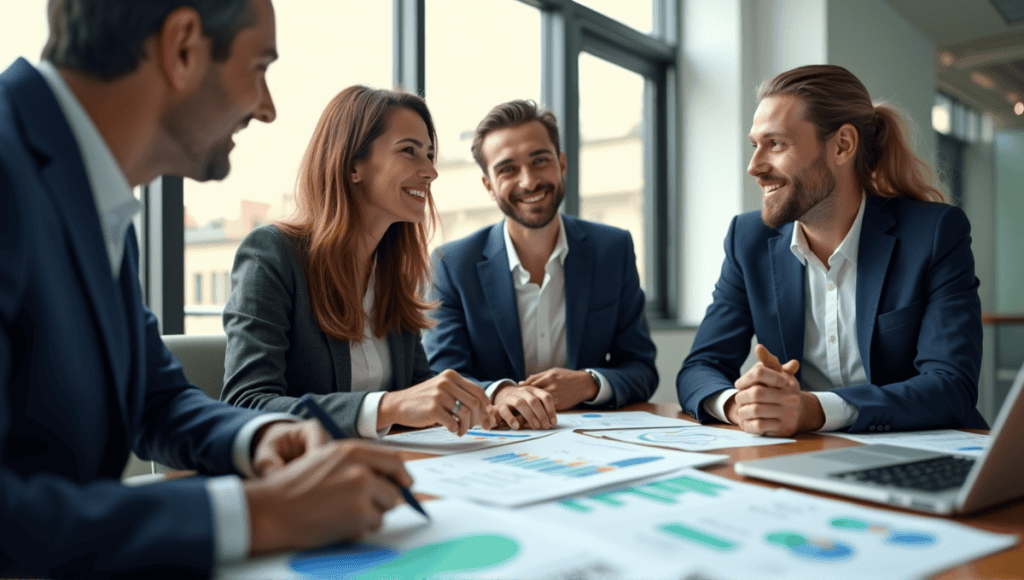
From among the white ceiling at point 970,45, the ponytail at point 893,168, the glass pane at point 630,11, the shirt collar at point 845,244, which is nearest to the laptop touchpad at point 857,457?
the shirt collar at point 845,244

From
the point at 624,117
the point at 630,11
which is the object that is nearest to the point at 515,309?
the point at 624,117

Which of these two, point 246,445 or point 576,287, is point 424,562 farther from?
point 576,287

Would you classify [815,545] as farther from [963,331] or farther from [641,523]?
A: [963,331]

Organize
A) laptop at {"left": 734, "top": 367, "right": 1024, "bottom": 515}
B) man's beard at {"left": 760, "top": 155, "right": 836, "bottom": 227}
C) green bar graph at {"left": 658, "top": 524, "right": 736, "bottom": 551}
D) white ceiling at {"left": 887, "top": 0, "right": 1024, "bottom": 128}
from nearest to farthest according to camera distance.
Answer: green bar graph at {"left": 658, "top": 524, "right": 736, "bottom": 551} < laptop at {"left": 734, "top": 367, "right": 1024, "bottom": 515} < man's beard at {"left": 760, "top": 155, "right": 836, "bottom": 227} < white ceiling at {"left": 887, "top": 0, "right": 1024, "bottom": 128}

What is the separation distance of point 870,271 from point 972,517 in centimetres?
115

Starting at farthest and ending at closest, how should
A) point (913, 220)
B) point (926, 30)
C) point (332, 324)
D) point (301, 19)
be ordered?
point (926, 30)
point (301, 19)
point (913, 220)
point (332, 324)

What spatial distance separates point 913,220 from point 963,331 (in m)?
0.34

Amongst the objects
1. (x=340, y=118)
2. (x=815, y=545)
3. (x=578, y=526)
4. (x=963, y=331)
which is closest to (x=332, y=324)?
(x=340, y=118)

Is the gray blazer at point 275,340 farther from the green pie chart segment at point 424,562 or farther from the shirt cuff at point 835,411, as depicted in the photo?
the shirt cuff at point 835,411

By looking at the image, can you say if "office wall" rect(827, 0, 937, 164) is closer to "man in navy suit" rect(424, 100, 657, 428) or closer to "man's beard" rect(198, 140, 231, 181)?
"man in navy suit" rect(424, 100, 657, 428)

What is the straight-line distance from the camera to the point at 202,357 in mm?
1688

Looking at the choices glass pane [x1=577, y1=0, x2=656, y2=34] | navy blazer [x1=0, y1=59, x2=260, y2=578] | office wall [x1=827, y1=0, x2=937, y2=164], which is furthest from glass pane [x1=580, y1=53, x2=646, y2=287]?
navy blazer [x1=0, y1=59, x2=260, y2=578]

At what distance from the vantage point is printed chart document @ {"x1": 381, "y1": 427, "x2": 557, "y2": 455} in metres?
1.28

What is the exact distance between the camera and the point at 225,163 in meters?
1.15
